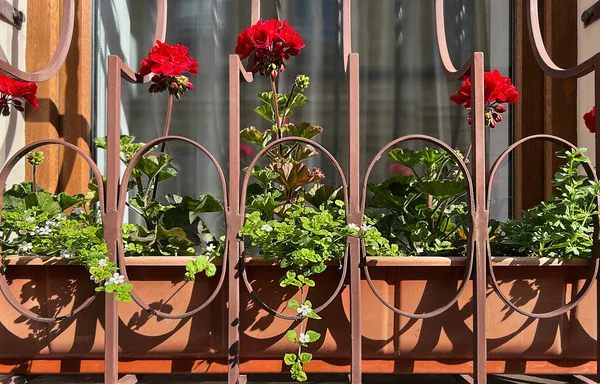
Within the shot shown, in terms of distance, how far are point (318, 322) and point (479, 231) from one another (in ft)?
1.21

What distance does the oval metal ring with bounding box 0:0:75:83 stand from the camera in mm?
1077

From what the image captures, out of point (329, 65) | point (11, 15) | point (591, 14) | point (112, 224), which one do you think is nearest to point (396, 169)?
point (329, 65)

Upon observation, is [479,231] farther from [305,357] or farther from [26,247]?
[26,247]

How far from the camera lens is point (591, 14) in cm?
148

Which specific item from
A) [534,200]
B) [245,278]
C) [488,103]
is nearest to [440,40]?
[488,103]

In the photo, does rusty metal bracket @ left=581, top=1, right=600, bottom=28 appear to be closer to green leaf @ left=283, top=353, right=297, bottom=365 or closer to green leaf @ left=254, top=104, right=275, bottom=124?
green leaf @ left=254, top=104, right=275, bottom=124

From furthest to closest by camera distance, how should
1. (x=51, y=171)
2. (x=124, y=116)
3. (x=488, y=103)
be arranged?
(x=124, y=116) < (x=51, y=171) < (x=488, y=103)

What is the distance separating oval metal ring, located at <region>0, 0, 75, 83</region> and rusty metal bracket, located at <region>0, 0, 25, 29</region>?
0.31 m

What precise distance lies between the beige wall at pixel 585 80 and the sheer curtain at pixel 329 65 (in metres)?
0.23

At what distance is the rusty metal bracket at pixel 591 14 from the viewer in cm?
144

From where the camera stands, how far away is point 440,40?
1397 millimetres

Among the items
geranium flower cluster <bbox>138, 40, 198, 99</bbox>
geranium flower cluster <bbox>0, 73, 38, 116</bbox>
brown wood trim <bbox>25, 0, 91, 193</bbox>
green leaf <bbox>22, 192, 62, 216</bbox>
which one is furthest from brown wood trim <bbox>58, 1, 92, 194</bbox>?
geranium flower cluster <bbox>138, 40, 198, 99</bbox>

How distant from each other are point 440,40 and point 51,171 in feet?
4.05

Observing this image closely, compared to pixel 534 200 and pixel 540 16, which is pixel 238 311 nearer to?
pixel 534 200
